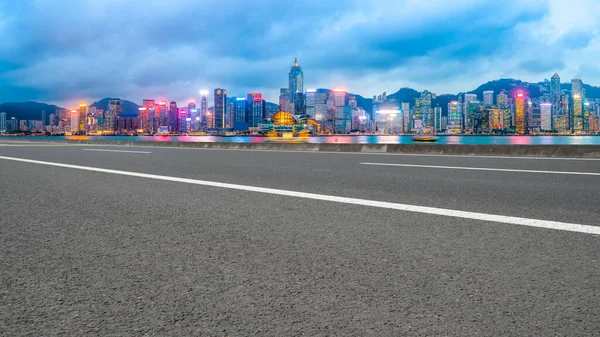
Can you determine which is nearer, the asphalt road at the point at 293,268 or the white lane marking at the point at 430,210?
the asphalt road at the point at 293,268

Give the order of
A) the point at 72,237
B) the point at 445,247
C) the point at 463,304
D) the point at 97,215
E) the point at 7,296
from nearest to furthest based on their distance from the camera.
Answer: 1. the point at 463,304
2. the point at 7,296
3. the point at 445,247
4. the point at 72,237
5. the point at 97,215

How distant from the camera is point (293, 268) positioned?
2904 millimetres

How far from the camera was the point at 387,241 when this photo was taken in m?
3.57

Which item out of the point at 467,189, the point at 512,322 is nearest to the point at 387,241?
the point at 512,322

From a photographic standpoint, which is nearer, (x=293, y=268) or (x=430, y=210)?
(x=293, y=268)

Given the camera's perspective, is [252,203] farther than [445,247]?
Yes

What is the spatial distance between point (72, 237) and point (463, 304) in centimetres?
304

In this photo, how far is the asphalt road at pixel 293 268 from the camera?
2.12 m

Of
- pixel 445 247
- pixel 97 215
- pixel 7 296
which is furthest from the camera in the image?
pixel 97 215

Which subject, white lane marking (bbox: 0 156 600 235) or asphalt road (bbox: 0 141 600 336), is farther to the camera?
white lane marking (bbox: 0 156 600 235)

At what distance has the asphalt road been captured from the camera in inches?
83.4

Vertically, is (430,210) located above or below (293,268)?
above

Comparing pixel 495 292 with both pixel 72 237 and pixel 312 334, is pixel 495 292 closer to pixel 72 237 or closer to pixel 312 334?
pixel 312 334

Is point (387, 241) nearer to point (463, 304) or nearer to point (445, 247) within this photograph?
point (445, 247)
